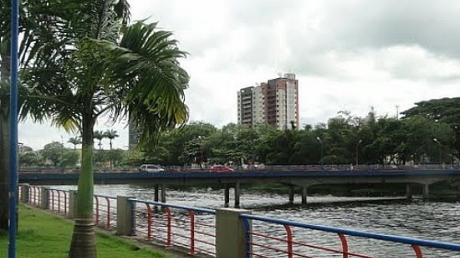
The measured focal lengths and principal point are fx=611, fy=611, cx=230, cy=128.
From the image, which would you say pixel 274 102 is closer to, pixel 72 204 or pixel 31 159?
pixel 31 159

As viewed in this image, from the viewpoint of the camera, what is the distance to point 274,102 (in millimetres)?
176875

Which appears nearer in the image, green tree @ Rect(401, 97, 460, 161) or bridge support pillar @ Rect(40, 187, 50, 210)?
bridge support pillar @ Rect(40, 187, 50, 210)

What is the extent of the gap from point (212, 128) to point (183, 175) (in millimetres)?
73712

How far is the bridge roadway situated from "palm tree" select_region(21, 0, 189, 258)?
5074 cm

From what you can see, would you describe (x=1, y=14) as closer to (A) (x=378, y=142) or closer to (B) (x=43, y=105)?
(B) (x=43, y=105)

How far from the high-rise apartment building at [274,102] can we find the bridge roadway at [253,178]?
86.6 metres

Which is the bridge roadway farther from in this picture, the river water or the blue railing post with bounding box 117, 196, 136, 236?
the blue railing post with bounding box 117, 196, 136, 236

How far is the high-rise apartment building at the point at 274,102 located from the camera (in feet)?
578

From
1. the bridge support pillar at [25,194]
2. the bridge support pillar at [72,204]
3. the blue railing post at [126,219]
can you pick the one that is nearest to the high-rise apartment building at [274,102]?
the bridge support pillar at [25,194]

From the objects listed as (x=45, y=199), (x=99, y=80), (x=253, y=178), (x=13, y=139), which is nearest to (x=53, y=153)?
(x=253, y=178)

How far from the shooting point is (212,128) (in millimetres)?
143625

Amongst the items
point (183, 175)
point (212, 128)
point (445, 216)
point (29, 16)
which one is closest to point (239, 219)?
point (29, 16)

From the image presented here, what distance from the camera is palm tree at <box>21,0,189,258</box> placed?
29.7 feet

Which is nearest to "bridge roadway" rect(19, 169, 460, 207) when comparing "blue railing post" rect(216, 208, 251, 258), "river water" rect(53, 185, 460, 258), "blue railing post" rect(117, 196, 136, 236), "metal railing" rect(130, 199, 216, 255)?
"river water" rect(53, 185, 460, 258)
